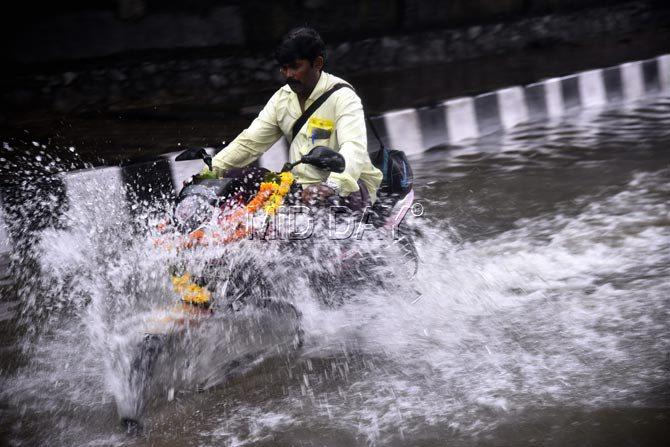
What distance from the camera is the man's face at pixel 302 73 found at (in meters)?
3.87

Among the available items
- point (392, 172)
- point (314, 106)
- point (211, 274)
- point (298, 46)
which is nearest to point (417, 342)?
point (392, 172)

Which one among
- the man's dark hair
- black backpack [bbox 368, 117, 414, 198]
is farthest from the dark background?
the man's dark hair

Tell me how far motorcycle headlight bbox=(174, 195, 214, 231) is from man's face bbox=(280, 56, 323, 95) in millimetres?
835

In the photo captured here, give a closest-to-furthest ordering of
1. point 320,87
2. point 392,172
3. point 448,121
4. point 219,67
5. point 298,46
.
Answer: point 298,46
point 320,87
point 392,172
point 448,121
point 219,67

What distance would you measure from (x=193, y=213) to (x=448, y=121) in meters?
5.33

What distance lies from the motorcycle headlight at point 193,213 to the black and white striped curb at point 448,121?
2.86 m

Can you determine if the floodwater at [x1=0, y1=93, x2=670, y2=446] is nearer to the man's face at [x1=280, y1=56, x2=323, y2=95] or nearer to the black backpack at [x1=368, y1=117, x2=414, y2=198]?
the black backpack at [x1=368, y1=117, x2=414, y2=198]

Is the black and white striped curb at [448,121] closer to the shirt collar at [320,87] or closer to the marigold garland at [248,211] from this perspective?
the shirt collar at [320,87]

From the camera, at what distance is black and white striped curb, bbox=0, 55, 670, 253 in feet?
20.4

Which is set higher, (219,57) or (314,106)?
(219,57)

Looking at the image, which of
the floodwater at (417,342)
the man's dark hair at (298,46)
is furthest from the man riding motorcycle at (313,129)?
the floodwater at (417,342)

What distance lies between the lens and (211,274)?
349 cm

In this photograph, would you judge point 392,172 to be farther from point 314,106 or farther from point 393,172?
point 314,106

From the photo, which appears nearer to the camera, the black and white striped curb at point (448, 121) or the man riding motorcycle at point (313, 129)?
the man riding motorcycle at point (313, 129)
